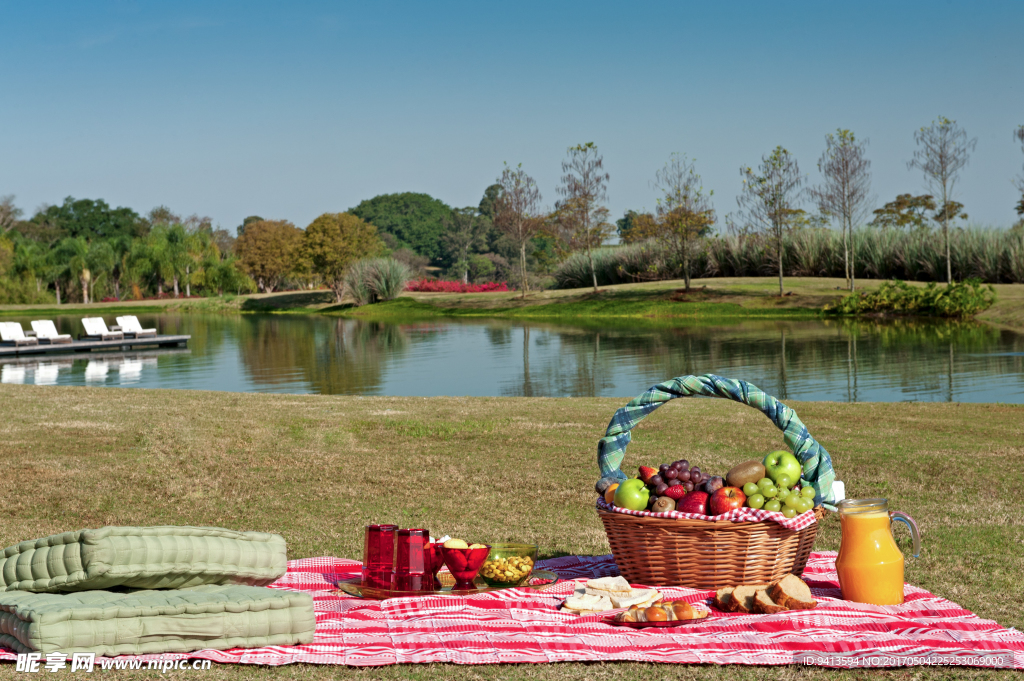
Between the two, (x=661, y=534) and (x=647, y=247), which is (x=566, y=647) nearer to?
(x=661, y=534)

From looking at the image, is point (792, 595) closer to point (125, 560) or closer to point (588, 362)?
point (125, 560)

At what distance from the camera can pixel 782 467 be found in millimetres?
4020

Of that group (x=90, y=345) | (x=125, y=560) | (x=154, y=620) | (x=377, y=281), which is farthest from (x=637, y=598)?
(x=377, y=281)

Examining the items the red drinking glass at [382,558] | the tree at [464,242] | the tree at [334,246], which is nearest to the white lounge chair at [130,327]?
the tree at [334,246]

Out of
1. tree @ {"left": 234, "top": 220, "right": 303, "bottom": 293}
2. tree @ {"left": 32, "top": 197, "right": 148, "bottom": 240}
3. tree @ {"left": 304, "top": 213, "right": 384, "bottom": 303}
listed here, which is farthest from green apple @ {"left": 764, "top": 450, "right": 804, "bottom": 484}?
tree @ {"left": 32, "top": 197, "right": 148, "bottom": 240}

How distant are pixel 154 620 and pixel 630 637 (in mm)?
Answer: 1753

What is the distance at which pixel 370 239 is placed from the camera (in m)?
61.1

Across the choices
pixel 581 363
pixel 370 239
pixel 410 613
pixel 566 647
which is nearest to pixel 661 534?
pixel 566 647

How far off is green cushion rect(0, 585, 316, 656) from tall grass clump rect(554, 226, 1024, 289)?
113 ft

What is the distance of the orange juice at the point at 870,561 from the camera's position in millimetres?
3801

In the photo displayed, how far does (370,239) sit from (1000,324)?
1658 inches

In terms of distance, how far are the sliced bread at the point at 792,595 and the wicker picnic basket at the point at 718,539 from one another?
6.7 inches

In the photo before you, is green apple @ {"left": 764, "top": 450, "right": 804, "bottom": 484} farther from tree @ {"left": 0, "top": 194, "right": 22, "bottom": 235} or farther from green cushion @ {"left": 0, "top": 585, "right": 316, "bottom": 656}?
tree @ {"left": 0, "top": 194, "right": 22, "bottom": 235}

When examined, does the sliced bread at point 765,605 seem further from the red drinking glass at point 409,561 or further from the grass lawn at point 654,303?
the grass lawn at point 654,303
